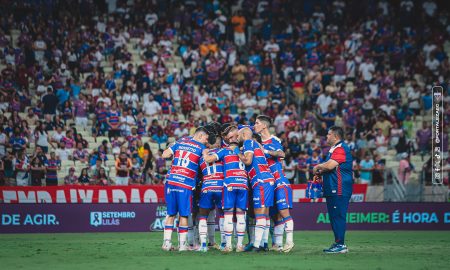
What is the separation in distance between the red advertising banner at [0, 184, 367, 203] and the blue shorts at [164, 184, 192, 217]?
9166 mm

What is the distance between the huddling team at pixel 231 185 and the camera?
16938 mm

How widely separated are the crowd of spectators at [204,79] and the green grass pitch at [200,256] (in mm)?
7266

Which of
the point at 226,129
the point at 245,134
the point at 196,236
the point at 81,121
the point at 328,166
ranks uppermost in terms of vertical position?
the point at 81,121

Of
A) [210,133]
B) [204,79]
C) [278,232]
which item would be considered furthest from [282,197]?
[204,79]

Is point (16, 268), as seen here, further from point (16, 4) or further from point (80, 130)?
point (16, 4)

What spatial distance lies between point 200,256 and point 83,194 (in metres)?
10.6

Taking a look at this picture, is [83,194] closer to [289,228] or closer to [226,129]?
[226,129]

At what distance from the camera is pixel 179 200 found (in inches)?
677

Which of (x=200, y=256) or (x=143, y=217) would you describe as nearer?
(x=200, y=256)

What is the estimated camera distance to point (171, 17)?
3756 cm

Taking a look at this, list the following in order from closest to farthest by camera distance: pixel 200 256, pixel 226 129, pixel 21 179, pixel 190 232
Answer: pixel 200 256, pixel 226 129, pixel 190 232, pixel 21 179

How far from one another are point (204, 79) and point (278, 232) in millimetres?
17677

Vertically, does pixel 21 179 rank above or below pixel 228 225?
above

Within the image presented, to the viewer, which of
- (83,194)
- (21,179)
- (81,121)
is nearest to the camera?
(83,194)
